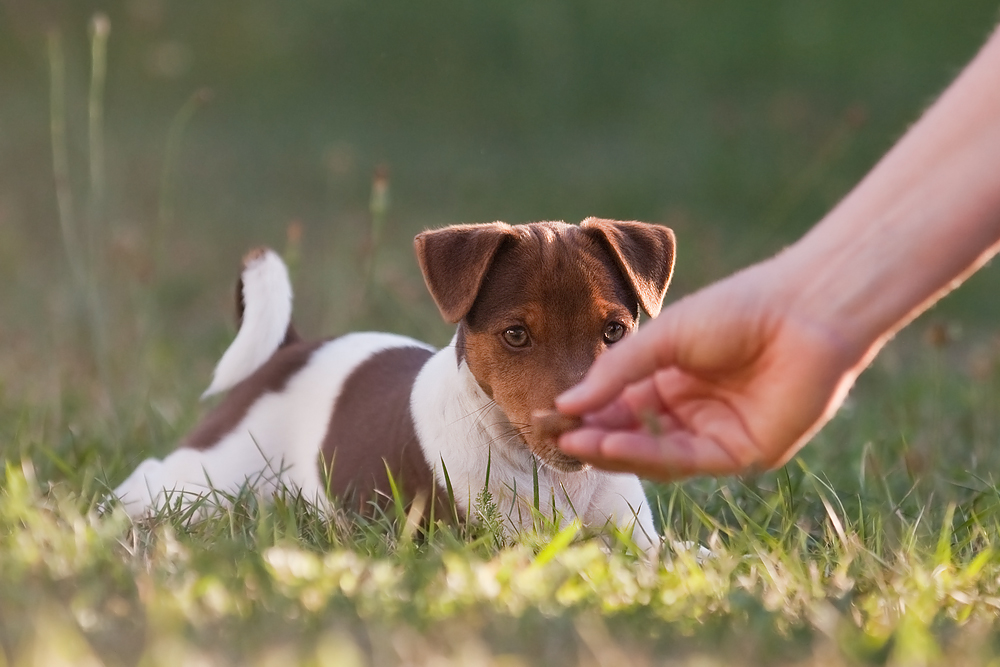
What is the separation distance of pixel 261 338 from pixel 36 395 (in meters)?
1.40

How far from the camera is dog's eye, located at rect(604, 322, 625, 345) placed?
3389mm

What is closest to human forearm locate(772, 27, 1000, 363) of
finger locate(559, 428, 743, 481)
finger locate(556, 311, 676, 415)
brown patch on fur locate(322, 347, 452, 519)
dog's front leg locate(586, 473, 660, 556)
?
finger locate(556, 311, 676, 415)

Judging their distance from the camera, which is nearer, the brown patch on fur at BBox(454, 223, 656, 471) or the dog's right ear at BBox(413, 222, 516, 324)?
the brown patch on fur at BBox(454, 223, 656, 471)

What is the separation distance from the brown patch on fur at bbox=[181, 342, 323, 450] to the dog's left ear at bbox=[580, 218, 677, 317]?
4.36 feet

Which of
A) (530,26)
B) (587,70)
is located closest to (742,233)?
(587,70)

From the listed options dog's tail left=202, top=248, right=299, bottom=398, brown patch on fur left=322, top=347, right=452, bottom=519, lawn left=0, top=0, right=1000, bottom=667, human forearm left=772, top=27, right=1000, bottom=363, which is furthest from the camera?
dog's tail left=202, top=248, right=299, bottom=398

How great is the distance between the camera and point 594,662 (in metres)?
2.10

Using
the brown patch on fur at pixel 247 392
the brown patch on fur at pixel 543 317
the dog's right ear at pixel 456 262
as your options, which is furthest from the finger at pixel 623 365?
the brown patch on fur at pixel 247 392

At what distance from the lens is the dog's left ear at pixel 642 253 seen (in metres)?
3.49

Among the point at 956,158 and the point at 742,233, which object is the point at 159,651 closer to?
the point at 956,158

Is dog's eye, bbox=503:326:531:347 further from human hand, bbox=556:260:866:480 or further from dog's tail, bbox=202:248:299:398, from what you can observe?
dog's tail, bbox=202:248:299:398

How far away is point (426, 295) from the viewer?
8.17 m

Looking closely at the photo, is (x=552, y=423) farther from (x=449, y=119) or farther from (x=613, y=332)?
(x=449, y=119)

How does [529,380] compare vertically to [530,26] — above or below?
below
